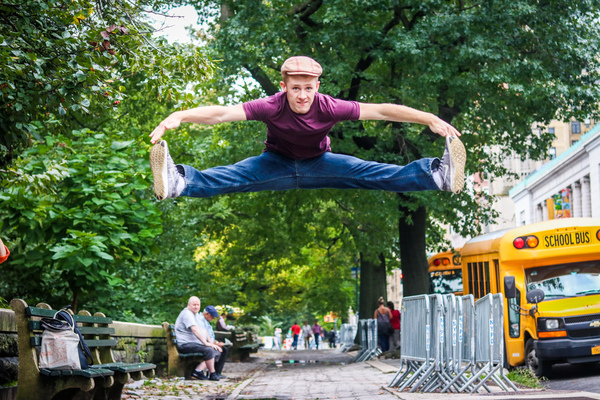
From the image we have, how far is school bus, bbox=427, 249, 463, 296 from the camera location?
88.7 ft

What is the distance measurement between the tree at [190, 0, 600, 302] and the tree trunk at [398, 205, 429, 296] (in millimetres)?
1254

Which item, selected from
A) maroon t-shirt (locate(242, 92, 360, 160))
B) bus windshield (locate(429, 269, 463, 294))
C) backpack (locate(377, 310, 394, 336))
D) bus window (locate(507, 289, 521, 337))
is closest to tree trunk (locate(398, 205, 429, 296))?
backpack (locate(377, 310, 394, 336))

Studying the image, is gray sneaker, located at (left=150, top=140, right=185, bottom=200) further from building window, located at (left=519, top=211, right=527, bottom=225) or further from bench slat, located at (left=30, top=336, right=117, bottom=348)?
building window, located at (left=519, top=211, right=527, bottom=225)

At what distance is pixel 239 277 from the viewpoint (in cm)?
3478

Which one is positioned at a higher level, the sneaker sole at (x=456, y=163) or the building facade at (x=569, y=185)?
the building facade at (x=569, y=185)

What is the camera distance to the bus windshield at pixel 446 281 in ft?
90.8

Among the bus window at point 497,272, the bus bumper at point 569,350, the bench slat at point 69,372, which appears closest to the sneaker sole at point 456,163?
the bench slat at point 69,372

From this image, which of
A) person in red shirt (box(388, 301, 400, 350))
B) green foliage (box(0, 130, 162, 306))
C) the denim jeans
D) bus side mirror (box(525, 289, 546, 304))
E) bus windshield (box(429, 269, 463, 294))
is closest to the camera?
the denim jeans

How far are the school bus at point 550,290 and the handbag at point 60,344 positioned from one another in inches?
364

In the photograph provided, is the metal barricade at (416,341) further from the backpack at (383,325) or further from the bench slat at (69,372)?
the backpack at (383,325)

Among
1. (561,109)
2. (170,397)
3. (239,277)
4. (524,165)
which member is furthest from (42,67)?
(524,165)

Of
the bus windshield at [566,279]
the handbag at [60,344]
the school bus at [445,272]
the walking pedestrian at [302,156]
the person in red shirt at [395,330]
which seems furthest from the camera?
the school bus at [445,272]

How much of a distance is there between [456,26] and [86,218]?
10.7 meters

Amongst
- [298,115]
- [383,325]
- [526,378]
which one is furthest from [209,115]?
[383,325]
